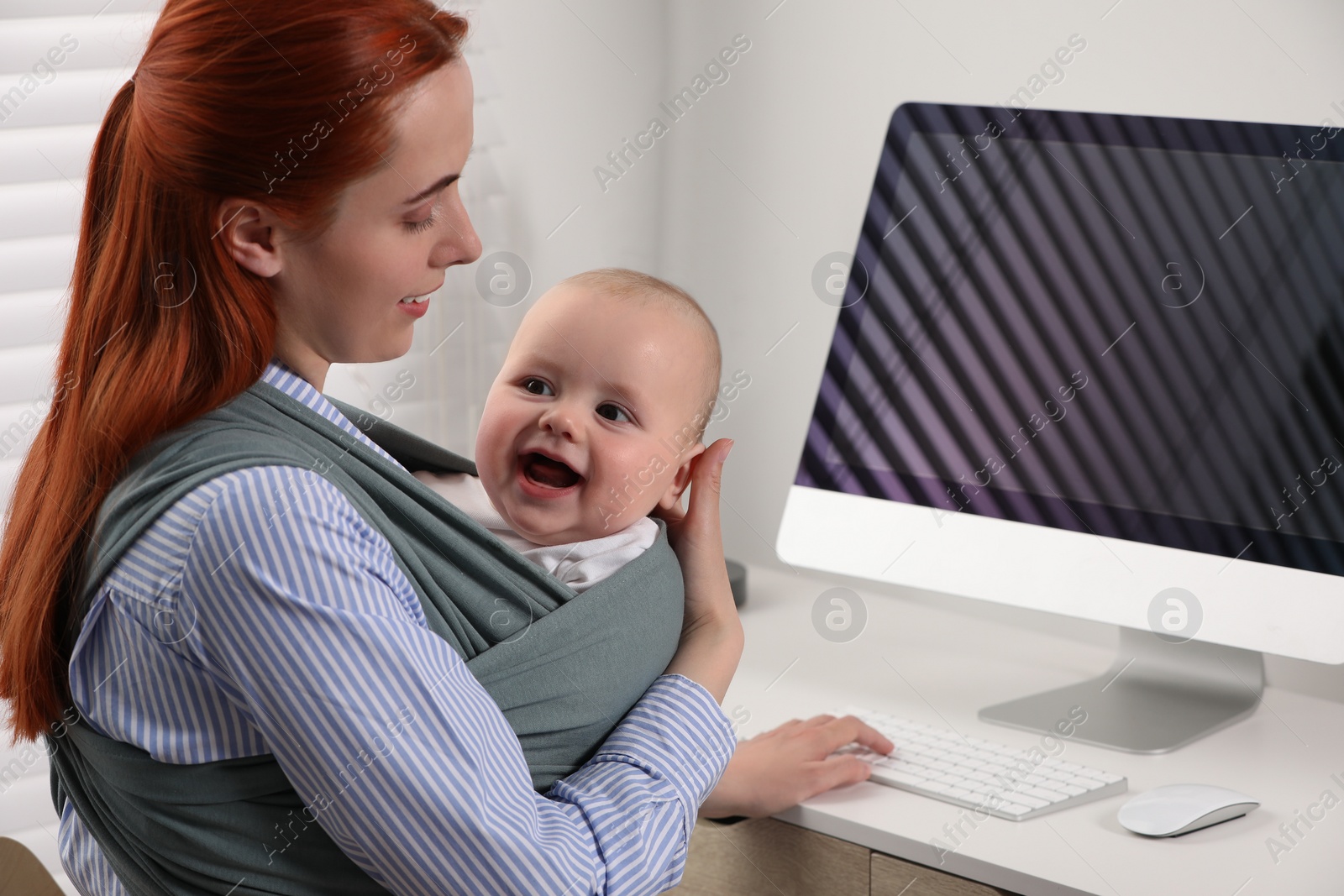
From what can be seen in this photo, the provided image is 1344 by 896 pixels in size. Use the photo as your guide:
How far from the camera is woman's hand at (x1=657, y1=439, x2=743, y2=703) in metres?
1.05

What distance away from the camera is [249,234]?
80 centimetres

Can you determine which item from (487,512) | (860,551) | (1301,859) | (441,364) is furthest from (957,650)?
(441,364)

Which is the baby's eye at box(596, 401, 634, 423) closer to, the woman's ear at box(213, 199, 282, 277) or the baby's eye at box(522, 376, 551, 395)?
the baby's eye at box(522, 376, 551, 395)

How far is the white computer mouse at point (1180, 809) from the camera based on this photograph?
3.51 feet

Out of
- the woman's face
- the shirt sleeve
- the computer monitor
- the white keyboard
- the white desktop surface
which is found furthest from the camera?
the computer monitor

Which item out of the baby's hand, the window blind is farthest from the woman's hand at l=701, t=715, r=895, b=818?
the window blind

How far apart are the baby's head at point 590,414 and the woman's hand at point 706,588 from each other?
37 mm

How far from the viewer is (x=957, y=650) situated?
63.8 inches

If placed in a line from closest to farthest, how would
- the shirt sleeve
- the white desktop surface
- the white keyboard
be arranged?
1. the shirt sleeve
2. the white desktop surface
3. the white keyboard

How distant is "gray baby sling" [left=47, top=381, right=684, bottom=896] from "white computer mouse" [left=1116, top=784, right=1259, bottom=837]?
482 mm

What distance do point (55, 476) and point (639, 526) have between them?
0.51m

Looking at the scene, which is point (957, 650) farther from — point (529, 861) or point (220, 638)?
point (220, 638)

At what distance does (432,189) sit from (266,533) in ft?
0.90

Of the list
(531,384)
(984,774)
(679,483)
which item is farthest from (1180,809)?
(531,384)
